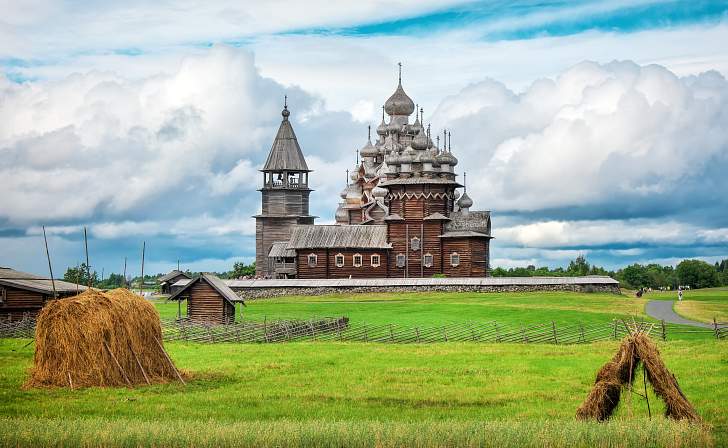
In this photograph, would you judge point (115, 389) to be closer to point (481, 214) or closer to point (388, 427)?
point (388, 427)

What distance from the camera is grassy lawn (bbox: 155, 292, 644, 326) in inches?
2061

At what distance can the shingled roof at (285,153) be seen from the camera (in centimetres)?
9031

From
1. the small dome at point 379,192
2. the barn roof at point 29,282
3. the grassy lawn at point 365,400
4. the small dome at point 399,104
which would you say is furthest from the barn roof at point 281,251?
the grassy lawn at point 365,400

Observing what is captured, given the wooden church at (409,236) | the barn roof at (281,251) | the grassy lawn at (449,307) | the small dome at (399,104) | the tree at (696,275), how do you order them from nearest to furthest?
the grassy lawn at (449,307) → the wooden church at (409,236) → the barn roof at (281,251) → the small dome at (399,104) → the tree at (696,275)

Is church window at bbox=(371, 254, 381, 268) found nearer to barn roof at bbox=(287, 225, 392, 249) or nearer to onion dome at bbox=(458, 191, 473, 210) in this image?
barn roof at bbox=(287, 225, 392, 249)

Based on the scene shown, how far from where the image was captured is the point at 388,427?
19062mm

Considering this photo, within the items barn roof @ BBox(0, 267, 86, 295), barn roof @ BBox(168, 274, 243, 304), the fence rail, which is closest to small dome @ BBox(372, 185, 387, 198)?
barn roof @ BBox(0, 267, 86, 295)

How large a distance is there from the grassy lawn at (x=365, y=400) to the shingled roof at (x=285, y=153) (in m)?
50.6

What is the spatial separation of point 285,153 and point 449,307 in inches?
1411

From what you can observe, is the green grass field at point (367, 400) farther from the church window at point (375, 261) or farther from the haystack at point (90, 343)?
the church window at point (375, 261)

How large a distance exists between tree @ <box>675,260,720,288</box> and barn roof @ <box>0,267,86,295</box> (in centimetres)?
7894

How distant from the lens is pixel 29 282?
180ft

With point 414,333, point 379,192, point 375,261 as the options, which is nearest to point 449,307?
point 414,333

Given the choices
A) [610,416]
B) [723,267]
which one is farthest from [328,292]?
[723,267]
